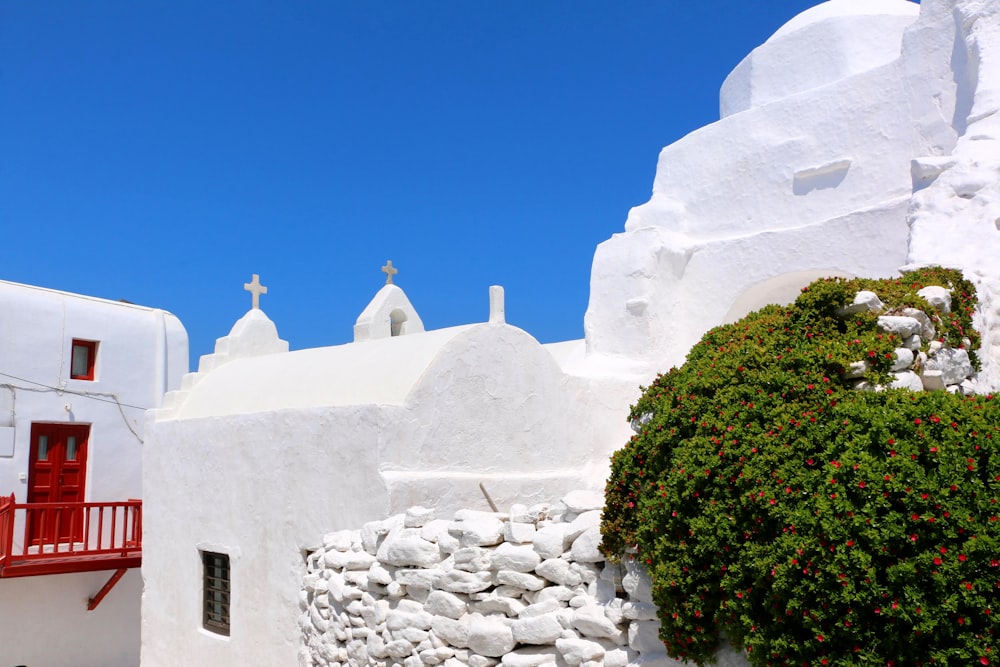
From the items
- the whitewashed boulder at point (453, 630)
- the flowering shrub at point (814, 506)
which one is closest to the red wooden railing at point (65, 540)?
the whitewashed boulder at point (453, 630)

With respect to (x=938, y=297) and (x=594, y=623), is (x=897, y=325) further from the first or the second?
(x=594, y=623)

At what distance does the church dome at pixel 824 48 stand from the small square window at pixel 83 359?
1187cm

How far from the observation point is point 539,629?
5.46 m

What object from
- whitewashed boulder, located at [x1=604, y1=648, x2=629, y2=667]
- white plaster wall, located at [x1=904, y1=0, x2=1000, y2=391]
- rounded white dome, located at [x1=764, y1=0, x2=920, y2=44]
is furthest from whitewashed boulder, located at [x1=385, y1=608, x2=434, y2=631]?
rounded white dome, located at [x1=764, y1=0, x2=920, y2=44]

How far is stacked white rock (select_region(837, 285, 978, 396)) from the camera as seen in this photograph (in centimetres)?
509

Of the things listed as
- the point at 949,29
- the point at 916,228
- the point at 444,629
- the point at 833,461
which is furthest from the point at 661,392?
the point at 949,29

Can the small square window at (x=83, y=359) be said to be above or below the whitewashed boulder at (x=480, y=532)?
above

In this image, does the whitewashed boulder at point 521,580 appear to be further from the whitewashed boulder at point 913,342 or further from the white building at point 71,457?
the white building at point 71,457

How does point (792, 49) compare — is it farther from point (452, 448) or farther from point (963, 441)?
point (963, 441)

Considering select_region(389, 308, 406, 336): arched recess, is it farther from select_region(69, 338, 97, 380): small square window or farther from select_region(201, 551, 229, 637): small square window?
select_region(69, 338, 97, 380): small square window

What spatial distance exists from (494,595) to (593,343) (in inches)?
→ 281

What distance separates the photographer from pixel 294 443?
8719 mm

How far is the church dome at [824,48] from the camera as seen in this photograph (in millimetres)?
13195

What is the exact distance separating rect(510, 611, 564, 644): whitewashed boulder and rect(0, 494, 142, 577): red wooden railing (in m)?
8.30
